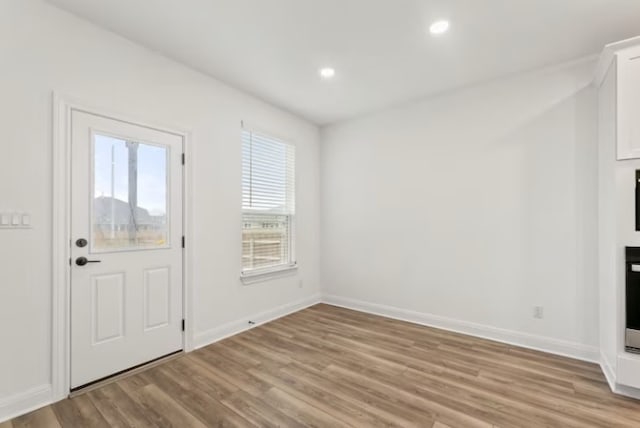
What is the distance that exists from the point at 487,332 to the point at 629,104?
248cm

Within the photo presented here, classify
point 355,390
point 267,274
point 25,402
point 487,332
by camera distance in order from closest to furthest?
1. point 25,402
2. point 355,390
3. point 487,332
4. point 267,274

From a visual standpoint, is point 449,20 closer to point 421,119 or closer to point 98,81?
point 421,119

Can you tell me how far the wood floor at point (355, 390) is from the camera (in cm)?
201

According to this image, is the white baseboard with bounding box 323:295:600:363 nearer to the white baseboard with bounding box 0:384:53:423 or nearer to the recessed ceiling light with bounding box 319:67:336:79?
the recessed ceiling light with bounding box 319:67:336:79

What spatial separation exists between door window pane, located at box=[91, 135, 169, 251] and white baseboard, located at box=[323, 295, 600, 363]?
2.89m

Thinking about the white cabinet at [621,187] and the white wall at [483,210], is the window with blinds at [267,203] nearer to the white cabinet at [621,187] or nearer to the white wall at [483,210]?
the white wall at [483,210]

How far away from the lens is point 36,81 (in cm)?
219

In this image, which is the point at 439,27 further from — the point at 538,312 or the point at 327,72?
the point at 538,312

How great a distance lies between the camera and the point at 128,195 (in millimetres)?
2699

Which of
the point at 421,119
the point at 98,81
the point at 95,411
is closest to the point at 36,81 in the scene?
the point at 98,81

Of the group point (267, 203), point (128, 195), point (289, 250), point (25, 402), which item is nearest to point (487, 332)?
point (289, 250)

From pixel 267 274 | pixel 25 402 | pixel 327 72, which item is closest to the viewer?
pixel 25 402

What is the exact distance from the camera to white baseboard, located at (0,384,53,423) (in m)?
2.01

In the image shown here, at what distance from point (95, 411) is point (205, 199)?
78.3 inches
